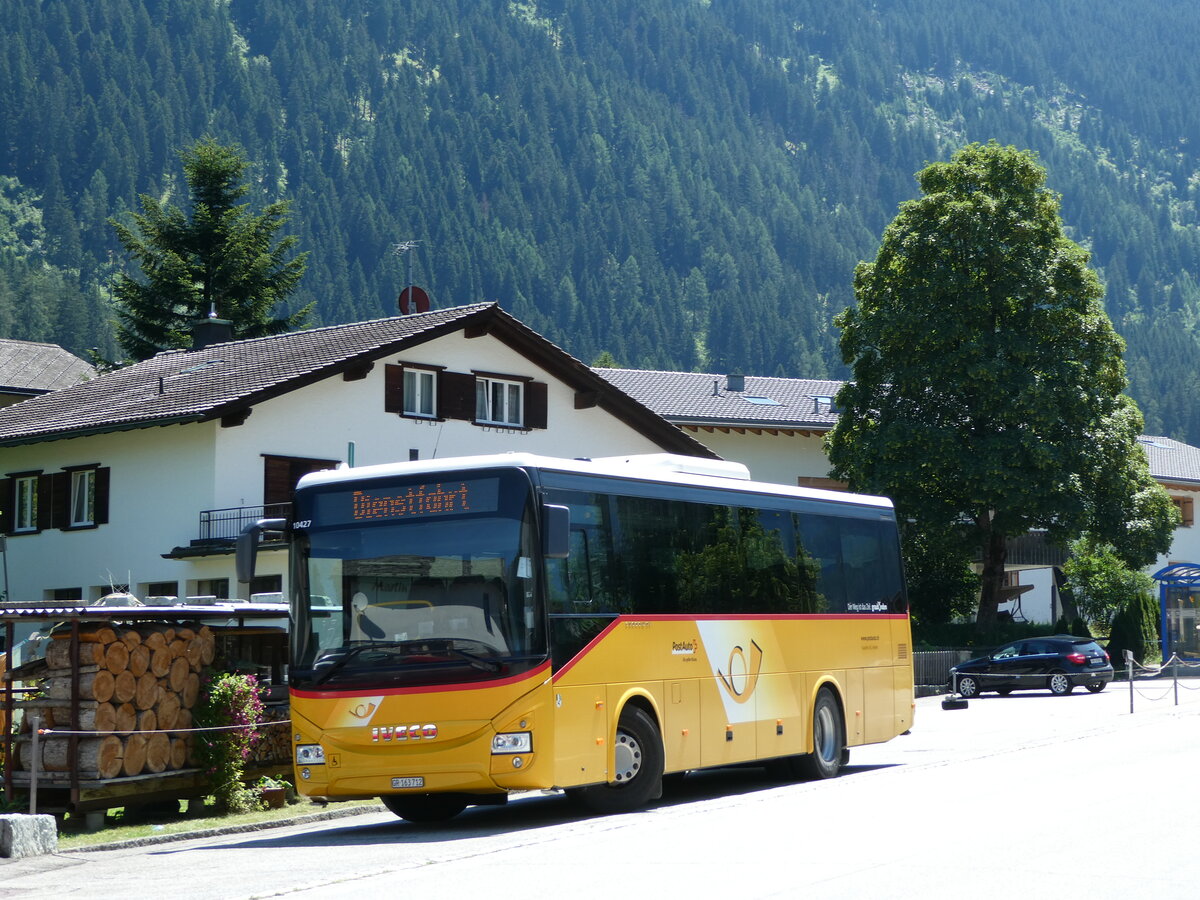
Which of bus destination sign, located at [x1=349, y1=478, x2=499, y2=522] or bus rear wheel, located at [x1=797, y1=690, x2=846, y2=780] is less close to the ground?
bus destination sign, located at [x1=349, y1=478, x2=499, y2=522]

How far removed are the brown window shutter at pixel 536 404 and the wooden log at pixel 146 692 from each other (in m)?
25.6

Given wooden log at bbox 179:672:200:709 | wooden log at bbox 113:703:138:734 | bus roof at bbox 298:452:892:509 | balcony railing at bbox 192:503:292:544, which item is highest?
balcony railing at bbox 192:503:292:544

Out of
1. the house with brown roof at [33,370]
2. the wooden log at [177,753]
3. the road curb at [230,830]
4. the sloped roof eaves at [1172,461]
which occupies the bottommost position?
the road curb at [230,830]

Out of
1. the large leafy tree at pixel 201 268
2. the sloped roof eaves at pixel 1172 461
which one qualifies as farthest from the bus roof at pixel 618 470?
the sloped roof eaves at pixel 1172 461

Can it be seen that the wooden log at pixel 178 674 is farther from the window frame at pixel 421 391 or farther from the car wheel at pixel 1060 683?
the car wheel at pixel 1060 683

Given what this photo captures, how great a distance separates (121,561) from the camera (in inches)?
1476

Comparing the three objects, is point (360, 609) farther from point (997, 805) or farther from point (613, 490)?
point (997, 805)

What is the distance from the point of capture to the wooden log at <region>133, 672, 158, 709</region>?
624 inches

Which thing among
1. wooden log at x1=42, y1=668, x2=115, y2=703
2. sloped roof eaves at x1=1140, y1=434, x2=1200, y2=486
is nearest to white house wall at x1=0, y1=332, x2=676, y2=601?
wooden log at x1=42, y1=668, x2=115, y2=703

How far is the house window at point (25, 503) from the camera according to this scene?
39.9 meters

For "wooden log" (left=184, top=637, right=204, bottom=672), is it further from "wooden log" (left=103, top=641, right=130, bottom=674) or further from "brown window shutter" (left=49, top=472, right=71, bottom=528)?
"brown window shutter" (left=49, top=472, right=71, bottom=528)

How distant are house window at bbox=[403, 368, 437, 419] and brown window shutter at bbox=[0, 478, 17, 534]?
987 centimetres

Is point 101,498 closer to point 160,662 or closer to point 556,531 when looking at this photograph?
point 160,662

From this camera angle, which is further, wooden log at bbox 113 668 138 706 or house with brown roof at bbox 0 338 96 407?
house with brown roof at bbox 0 338 96 407
